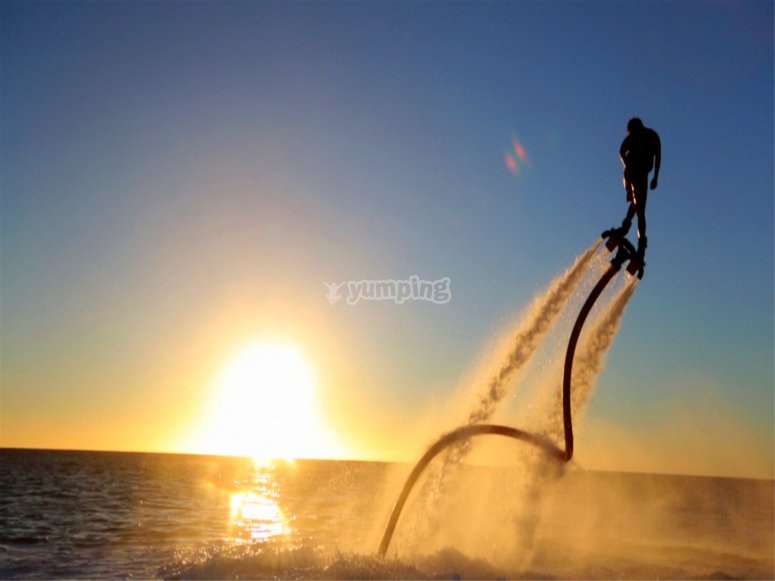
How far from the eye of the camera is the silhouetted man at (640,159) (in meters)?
11.9

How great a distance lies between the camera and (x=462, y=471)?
1789 cm

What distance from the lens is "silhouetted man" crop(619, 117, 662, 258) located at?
1185cm

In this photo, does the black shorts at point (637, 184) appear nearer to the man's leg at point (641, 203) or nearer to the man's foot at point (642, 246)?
the man's leg at point (641, 203)

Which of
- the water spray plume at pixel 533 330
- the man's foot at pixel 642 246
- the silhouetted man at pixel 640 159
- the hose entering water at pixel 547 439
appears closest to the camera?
the silhouetted man at pixel 640 159

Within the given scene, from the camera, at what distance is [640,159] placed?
39.1 feet

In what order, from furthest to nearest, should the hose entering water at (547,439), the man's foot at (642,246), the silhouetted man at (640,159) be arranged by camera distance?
1. the hose entering water at (547,439)
2. the man's foot at (642,246)
3. the silhouetted man at (640,159)

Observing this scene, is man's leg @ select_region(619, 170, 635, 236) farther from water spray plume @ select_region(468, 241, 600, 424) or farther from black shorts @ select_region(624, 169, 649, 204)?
water spray plume @ select_region(468, 241, 600, 424)

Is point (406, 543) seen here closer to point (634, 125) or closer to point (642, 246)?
point (642, 246)

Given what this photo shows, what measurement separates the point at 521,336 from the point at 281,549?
8.43 metres

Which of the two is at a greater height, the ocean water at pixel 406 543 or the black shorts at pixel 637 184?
the black shorts at pixel 637 184

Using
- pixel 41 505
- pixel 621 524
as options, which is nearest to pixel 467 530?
pixel 621 524

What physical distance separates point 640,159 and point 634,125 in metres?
0.60

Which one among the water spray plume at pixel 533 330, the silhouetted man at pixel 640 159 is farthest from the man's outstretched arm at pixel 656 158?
the water spray plume at pixel 533 330

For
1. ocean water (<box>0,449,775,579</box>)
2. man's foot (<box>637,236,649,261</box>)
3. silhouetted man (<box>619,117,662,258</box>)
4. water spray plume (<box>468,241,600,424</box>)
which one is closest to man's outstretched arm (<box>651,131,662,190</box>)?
silhouetted man (<box>619,117,662,258</box>)
